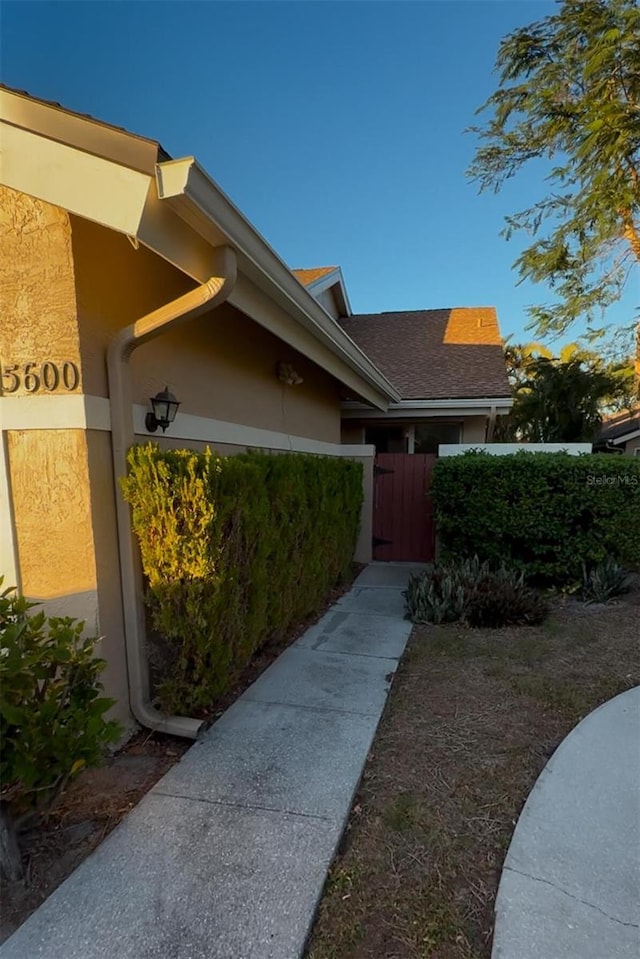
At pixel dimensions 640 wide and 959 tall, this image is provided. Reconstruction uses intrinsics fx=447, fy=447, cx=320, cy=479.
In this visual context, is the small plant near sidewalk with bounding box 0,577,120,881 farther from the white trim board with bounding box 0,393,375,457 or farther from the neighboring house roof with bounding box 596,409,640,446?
the neighboring house roof with bounding box 596,409,640,446

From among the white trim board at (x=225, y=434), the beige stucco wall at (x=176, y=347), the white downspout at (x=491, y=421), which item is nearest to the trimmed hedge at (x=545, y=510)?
the white trim board at (x=225, y=434)

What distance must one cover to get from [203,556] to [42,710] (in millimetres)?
1176

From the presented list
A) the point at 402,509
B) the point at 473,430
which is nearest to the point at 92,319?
the point at 402,509

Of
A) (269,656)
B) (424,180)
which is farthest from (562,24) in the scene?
(269,656)

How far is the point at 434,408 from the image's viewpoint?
8.97 meters

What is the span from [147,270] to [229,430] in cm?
170

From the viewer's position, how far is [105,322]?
282cm

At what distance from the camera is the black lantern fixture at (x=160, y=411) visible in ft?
10.4

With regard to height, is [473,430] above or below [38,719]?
above

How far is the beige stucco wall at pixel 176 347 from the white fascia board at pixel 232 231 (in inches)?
26.0

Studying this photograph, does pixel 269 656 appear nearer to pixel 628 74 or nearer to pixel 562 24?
pixel 628 74

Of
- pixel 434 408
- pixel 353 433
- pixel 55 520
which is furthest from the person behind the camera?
pixel 353 433

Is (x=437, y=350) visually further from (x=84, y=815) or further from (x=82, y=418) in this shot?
(x=84, y=815)

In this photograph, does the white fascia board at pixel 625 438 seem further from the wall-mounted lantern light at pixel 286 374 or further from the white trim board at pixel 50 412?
the white trim board at pixel 50 412
